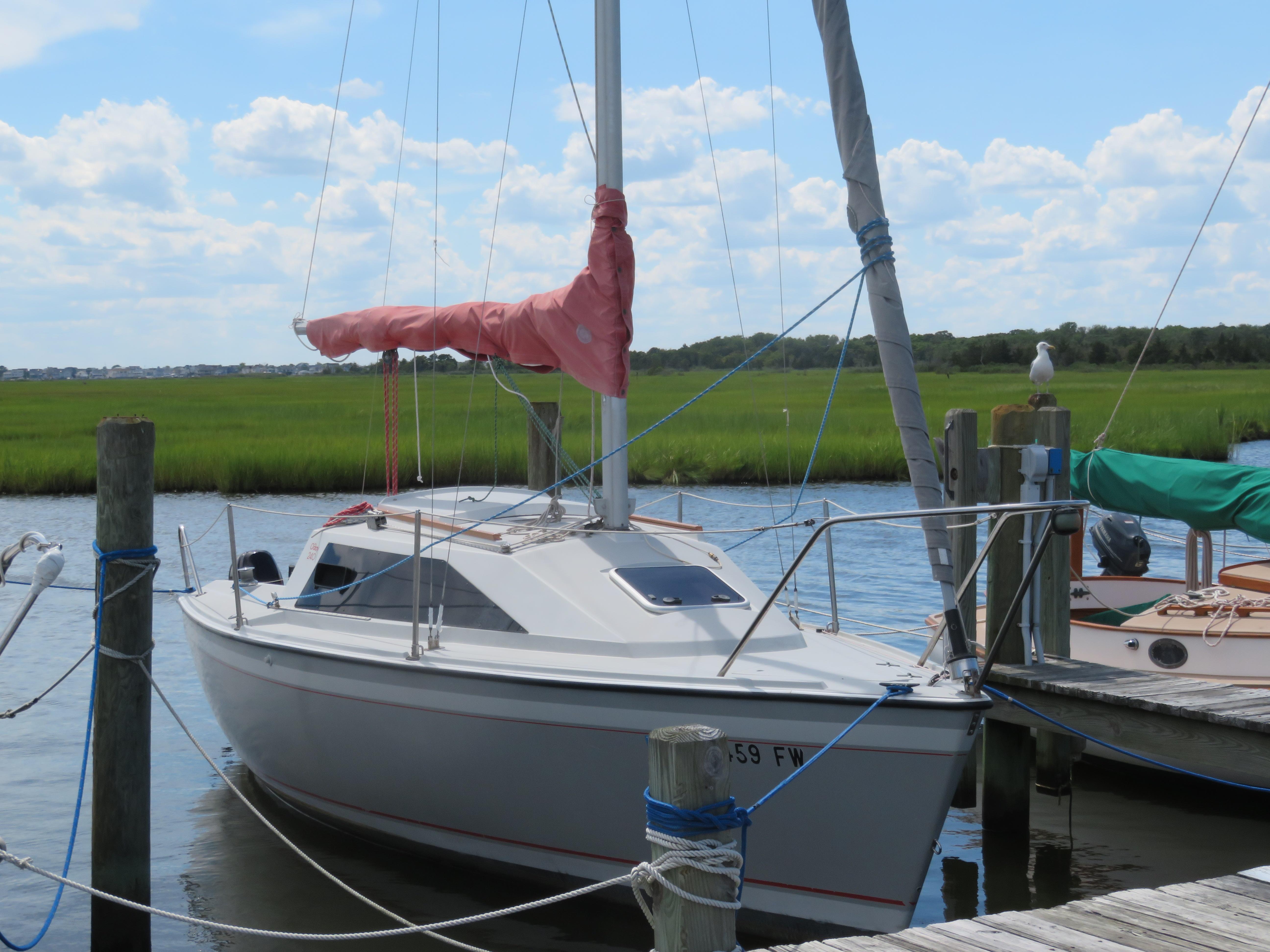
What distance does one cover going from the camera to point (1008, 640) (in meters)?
6.37

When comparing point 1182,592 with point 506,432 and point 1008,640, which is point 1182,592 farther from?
point 506,432

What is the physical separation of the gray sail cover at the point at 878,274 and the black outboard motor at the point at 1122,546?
6.49 meters

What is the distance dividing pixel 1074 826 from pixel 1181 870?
2.60 ft

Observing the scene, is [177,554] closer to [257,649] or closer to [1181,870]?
[257,649]

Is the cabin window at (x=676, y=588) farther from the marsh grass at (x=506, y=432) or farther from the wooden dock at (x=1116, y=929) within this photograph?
the wooden dock at (x=1116, y=929)

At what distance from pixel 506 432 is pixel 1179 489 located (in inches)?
964

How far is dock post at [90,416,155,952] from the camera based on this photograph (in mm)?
5199

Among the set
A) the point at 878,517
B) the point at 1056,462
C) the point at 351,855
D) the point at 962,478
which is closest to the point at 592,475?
the point at 878,517

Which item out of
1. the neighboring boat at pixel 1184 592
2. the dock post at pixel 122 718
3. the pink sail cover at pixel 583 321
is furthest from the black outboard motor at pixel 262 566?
the neighboring boat at pixel 1184 592

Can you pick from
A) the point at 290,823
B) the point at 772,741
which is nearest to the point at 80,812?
the point at 290,823

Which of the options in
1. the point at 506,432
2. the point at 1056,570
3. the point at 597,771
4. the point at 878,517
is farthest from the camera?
the point at 506,432

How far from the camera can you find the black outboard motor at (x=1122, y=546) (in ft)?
34.6

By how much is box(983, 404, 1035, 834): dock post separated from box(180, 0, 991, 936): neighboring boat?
2.75 ft

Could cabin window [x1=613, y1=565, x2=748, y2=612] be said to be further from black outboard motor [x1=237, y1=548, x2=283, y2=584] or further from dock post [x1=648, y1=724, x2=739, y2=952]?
black outboard motor [x1=237, y1=548, x2=283, y2=584]
